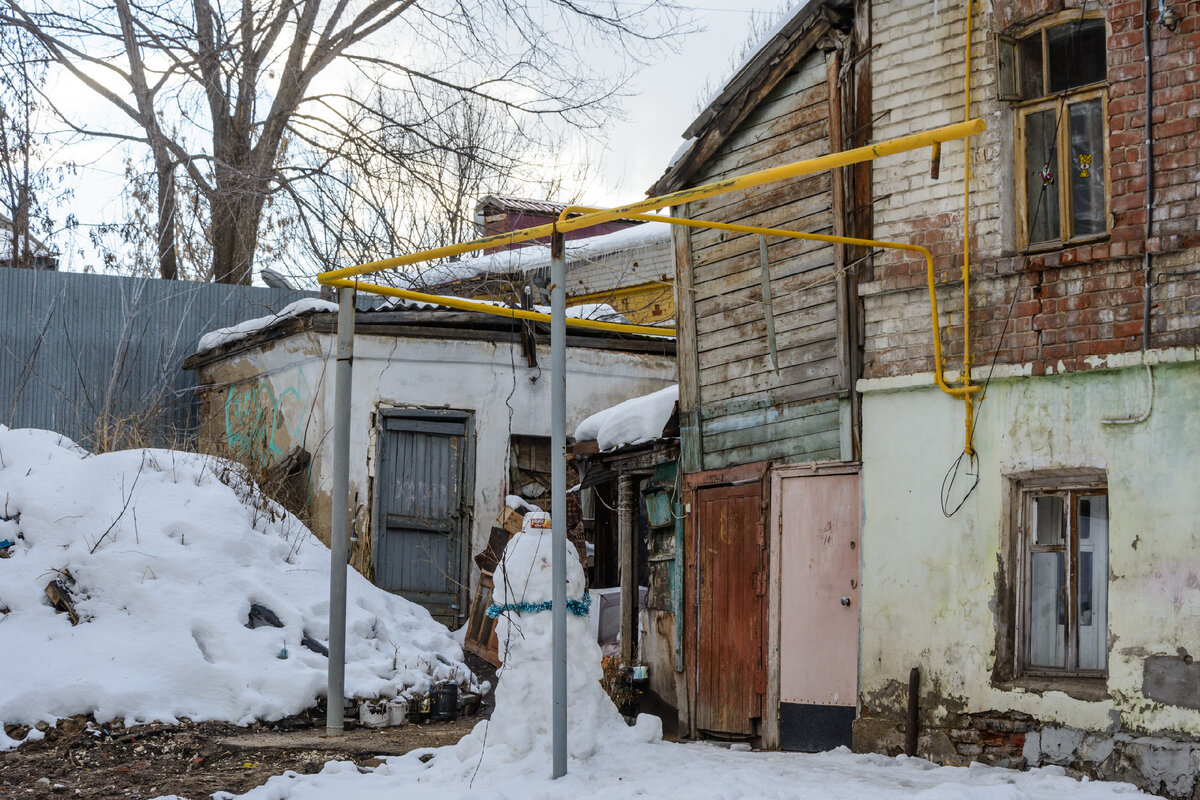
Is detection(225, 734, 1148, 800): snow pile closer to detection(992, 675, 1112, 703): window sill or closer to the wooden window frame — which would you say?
detection(992, 675, 1112, 703): window sill

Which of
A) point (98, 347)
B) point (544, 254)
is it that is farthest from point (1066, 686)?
point (544, 254)

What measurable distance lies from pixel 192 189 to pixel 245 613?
11.6 meters

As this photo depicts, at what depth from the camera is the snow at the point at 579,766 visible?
7.13 meters

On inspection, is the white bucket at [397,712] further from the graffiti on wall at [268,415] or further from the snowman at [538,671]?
the graffiti on wall at [268,415]

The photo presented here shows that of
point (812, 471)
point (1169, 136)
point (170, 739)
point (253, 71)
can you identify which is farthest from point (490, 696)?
point (253, 71)

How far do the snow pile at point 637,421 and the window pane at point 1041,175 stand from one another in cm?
442

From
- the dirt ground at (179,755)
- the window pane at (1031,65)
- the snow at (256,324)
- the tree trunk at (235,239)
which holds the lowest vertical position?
the dirt ground at (179,755)

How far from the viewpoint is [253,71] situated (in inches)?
771

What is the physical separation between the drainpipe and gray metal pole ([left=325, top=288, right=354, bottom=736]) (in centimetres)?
595

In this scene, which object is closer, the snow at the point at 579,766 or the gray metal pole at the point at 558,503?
the snow at the point at 579,766

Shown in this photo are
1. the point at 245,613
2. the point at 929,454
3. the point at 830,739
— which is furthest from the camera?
the point at 245,613

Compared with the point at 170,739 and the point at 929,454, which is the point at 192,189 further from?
the point at 929,454

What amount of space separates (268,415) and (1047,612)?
10.3 metres

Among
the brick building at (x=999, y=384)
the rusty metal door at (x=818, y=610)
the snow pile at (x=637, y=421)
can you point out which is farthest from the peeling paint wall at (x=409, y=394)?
the rusty metal door at (x=818, y=610)
